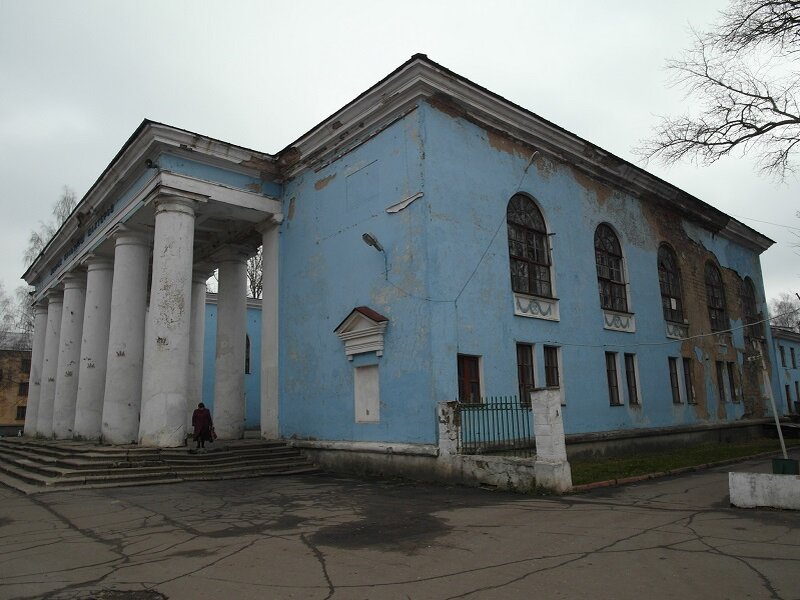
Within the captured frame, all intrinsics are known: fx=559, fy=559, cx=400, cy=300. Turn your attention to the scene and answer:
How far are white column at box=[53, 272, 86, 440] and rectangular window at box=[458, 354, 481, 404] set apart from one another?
50.5 ft

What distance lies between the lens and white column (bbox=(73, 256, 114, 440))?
1817 cm

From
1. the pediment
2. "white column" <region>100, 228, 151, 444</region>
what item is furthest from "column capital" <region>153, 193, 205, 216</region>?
the pediment

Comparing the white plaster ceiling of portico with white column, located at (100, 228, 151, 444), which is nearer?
the white plaster ceiling of portico

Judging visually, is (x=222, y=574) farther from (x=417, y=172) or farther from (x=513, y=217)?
(x=513, y=217)

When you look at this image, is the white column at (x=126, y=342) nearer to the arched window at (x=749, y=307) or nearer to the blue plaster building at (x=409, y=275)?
the blue plaster building at (x=409, y=275)

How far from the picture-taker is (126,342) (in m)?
16.1

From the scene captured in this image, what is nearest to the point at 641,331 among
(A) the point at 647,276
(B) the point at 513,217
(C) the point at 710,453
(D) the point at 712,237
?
(A) the point at 647,276

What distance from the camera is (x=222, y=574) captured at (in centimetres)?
489

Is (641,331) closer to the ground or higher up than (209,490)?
higher up

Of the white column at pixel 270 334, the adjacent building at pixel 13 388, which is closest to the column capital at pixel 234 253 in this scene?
the white column at pixel 270 334

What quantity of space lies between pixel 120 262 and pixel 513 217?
1152cm

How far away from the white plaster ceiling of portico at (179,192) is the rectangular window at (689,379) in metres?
14.8

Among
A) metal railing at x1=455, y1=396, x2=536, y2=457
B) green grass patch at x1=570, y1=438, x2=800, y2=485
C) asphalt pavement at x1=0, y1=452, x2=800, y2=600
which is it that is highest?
metal railing at x1=455, y1=396, x2=536, y2=457

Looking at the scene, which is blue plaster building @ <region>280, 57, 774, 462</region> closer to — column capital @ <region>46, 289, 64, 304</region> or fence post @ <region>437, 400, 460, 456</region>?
fence post @ <region>437, 400, 460, 456</region>
